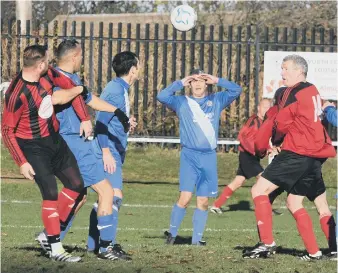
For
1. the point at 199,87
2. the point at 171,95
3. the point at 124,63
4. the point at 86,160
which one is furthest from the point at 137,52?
the point at 86,160

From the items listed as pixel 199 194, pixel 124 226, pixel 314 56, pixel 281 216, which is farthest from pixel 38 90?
pixel 314 56

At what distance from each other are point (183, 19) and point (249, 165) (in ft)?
16.1

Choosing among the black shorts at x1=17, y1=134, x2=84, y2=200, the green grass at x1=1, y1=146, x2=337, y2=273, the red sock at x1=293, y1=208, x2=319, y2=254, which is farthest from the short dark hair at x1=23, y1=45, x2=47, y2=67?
the red sock at x1=293, y1=208, x2=319, y2=254

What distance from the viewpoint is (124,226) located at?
1522 centimetres

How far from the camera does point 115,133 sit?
11039 millimetres

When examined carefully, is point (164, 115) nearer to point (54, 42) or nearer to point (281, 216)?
point (54, 42)

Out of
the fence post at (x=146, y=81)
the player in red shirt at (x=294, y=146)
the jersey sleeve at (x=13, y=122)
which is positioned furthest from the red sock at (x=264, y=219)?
the fence post at (x=146, y=81)

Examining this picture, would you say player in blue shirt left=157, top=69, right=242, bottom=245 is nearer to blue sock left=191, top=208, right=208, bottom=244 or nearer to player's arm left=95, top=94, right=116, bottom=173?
blue sock left=191, top=208, right=208, bottom=244

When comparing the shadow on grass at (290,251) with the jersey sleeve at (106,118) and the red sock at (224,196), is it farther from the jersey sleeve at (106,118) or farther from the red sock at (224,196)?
the red sock at (224,196)

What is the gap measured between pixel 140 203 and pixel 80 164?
821 centimetres

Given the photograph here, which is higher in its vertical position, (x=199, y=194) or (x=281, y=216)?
(x=199, y=194)

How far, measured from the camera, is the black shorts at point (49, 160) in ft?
32.4

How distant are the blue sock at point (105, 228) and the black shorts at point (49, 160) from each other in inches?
20.8

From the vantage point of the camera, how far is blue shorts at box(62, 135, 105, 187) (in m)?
10.4
